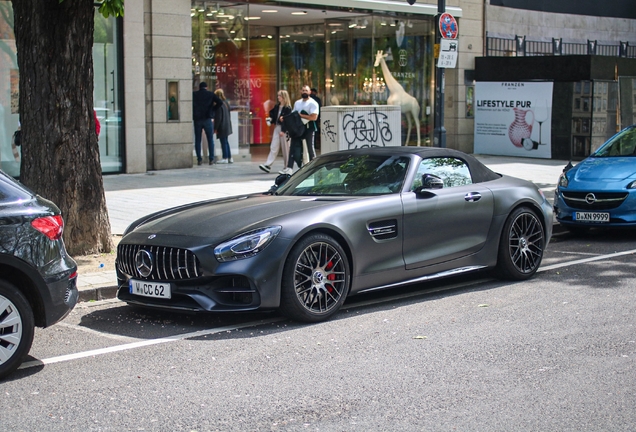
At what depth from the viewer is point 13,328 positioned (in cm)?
566

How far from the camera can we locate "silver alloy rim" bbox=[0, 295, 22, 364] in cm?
561

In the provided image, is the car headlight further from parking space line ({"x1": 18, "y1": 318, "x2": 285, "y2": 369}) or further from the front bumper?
the front bumper

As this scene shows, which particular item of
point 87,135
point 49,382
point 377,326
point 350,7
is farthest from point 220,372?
point 350,7

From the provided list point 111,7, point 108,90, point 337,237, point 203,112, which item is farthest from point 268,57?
point 337,237

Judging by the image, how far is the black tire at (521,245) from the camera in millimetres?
8742

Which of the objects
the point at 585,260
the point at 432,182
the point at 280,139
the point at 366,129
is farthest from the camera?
the point at 280,139

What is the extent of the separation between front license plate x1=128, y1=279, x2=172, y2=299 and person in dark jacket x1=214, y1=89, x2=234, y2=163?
1386cm

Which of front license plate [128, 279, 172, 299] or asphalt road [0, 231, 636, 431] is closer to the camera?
asphalt road [0, 231, 636, 431]

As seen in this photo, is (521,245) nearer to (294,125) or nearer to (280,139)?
(294,125)

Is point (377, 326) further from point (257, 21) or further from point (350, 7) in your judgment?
point (257, 21)

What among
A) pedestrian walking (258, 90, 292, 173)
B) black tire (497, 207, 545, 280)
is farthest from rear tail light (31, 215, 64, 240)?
pedestrian walking (258, 90, 292, 173)

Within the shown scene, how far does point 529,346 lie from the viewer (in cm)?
636

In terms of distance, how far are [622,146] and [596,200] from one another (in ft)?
5.33

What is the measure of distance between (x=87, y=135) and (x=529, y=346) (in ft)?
18.0
